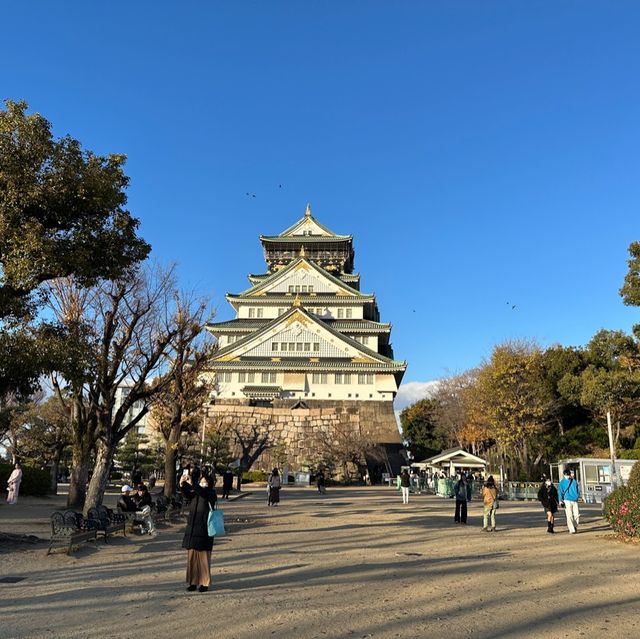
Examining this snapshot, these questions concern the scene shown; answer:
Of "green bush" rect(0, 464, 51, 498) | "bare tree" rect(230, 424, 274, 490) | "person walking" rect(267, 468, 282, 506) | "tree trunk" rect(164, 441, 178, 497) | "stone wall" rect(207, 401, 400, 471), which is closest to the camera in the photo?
"tree trunk" rect(164, 441, 178, 497)

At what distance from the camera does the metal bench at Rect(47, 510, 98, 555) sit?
11.1 meters

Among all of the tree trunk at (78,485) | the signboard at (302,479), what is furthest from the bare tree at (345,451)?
the tree trunk at (78,485)

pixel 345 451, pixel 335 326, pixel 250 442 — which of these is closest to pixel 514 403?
pixel 345 451

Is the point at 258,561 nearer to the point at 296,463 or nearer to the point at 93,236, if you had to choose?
the point at 93,236

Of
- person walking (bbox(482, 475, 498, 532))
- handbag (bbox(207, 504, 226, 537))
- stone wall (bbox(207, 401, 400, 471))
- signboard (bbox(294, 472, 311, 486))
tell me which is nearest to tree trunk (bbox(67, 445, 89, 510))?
person walking (bbox(482, 475, 498, 532))

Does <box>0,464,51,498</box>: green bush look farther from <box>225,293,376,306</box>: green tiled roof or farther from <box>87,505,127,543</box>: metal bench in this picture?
<box>225,293,376,306</box>: green tiled roof

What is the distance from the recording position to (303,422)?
48250 millimetres

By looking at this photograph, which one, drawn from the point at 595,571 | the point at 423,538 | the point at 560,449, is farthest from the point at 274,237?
the point at 595,571

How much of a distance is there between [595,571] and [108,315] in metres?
13.6

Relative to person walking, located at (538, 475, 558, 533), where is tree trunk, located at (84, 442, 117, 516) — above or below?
above

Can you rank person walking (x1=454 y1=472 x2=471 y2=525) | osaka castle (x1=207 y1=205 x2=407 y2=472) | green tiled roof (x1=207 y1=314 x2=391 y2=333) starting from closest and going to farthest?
person walking (x1=454 y1=472 x2=471 y2=525) < osaka castle (x1=207 y1=205 x2=407 y2=472) < green tiled roof (x1=207 y1=314 x2=391 y2=333)

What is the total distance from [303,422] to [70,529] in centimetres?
3727

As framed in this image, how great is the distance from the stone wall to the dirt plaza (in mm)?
31952

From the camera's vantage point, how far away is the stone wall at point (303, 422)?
46375 millimetres
